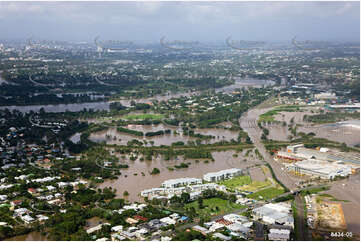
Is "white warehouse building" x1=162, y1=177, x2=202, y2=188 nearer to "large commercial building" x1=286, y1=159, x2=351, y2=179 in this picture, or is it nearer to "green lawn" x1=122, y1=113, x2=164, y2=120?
"large commercial building" x1=286, y1=159, x2=351, y2=179

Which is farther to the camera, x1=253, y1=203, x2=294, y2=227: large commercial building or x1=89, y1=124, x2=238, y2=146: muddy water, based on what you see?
x1=89, y1=124, x2=238, y2=146: muddy water

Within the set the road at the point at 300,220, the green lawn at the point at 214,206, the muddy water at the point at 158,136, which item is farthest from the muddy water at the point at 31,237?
the muddy water at the point at 158,136

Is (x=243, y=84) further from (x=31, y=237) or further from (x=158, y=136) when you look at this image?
(x=31, y=237)

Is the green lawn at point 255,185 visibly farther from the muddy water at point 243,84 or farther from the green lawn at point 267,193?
the muddy water at point 243,84

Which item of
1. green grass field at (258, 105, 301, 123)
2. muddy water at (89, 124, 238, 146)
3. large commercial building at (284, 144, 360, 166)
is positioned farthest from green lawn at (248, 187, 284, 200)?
green grass field at (258, 105, 301, 123)

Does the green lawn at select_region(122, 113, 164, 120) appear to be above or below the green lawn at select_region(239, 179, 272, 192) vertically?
above

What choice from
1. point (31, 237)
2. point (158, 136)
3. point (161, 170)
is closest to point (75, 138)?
point (158, 136)

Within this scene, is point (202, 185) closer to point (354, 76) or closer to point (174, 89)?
point (354, 76)
